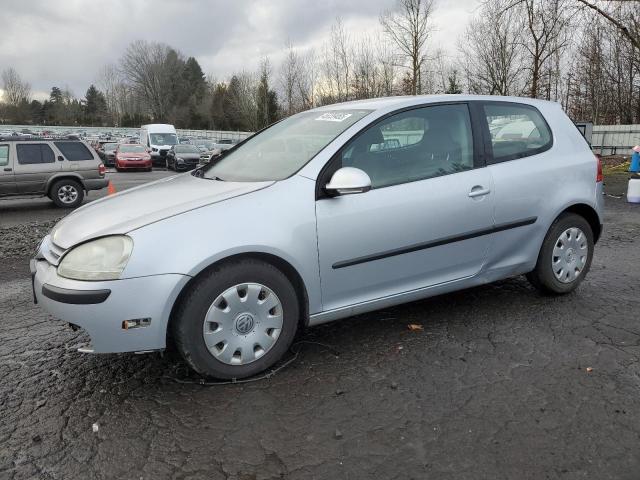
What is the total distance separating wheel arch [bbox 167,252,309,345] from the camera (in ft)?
9.57

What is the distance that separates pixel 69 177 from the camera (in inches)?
501

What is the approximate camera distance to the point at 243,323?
3.06 m

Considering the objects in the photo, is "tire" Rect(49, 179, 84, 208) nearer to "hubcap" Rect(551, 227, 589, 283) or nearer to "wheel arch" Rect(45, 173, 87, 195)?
"wheel arch" Rect(45, 173, 87, 195)

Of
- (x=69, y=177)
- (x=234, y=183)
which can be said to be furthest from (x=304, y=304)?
(x=69, y=177)

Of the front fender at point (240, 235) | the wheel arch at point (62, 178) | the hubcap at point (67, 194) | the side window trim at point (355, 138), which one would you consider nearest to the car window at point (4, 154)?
the wheel arch at point (62, 178)

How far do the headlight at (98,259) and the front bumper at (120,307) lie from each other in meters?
0.04

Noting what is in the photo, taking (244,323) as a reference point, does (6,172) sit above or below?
above

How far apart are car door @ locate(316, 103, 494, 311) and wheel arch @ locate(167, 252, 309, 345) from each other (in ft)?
0.44

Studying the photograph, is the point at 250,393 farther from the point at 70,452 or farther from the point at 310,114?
the point at 310,114

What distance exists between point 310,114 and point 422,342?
1977 millimetres

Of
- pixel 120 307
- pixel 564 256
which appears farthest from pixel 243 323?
pixel 564 256

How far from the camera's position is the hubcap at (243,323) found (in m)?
2.99

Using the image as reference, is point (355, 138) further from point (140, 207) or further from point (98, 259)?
point (98, 259)

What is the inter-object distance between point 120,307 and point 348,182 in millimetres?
1449
